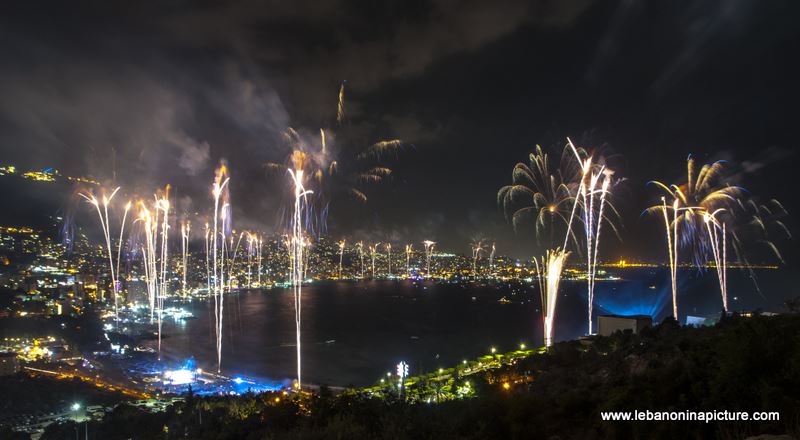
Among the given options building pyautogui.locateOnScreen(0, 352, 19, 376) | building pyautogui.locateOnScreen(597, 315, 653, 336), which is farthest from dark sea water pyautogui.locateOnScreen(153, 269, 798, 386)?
building pyautogui.locateOnScreen(597, 315, 653, 336)

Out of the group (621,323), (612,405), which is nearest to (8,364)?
(621,323)

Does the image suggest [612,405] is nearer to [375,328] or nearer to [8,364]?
[8,364]

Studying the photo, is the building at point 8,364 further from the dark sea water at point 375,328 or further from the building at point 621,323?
the building at point 621,323

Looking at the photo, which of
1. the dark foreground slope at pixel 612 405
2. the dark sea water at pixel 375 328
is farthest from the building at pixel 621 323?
the dark sea water at pixel 375 328

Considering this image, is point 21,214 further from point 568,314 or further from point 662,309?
point 662,309

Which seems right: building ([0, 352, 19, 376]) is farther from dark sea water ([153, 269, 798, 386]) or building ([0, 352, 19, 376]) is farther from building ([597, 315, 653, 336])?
building ([597, 315, 653, 336])
